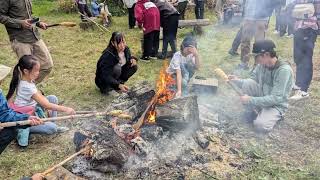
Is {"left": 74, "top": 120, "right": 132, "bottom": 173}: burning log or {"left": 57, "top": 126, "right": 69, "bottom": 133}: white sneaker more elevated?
{"left": 74, "top": 120, "right": 132, "bottom": 173}: burning log

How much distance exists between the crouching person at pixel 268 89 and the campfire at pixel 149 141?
2.78ft

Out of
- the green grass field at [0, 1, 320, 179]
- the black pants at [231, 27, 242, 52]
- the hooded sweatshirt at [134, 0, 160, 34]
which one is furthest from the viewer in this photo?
the black pants at [231, 27, 242, 52]

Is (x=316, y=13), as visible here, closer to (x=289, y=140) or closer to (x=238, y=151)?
(x=289, y=140)

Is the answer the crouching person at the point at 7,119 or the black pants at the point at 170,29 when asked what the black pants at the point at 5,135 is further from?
the black pants at the point at 170,29

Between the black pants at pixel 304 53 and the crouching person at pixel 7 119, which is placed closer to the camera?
the crouching person at pixel 7 119

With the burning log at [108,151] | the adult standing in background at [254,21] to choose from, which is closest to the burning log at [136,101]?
the burning log at [108,151]

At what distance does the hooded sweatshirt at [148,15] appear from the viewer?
9.14m

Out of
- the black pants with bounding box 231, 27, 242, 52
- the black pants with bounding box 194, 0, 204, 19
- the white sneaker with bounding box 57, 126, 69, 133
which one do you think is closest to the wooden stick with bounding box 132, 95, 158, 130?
the white sneaker with bounding box 57, 126, 69, 133

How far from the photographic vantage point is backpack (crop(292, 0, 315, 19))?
677cm

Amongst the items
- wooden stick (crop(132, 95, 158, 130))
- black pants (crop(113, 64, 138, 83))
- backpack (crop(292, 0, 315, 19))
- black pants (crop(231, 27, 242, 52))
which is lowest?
wooden stick (crop(132, 95, 158, 130))

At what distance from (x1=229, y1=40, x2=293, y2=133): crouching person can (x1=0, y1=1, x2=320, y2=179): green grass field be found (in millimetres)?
337

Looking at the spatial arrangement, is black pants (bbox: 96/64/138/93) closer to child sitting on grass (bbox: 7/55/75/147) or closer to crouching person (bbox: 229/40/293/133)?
child sitting on grass (bbox: 7/55/75/147)

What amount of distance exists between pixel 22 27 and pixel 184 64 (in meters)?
3.02

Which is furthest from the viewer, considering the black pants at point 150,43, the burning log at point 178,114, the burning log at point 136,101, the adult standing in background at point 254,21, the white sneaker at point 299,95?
the black pants at point 150,43
